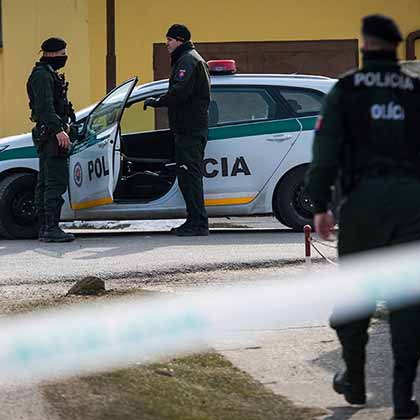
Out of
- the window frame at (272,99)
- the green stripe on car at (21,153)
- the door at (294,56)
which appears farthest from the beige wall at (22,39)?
the window frame at (272,99)

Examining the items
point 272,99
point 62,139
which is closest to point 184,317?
point 62,139

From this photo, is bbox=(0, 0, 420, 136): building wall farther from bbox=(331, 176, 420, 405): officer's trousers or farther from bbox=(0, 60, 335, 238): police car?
bbox=(331, 176, 420, 405): officer's trousers

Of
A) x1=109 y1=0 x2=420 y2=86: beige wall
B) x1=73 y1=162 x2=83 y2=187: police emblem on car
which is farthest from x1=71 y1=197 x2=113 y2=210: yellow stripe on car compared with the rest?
x1=109 y1=0 x2=420 y2=86: beige wall

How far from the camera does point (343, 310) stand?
18.6 feet

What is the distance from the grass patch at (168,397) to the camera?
5.72 metres

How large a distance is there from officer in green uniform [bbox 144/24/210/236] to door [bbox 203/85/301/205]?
15.3 inches

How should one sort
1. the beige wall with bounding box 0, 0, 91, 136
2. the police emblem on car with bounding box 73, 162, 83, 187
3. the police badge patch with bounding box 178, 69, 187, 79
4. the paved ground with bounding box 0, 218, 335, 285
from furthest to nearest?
the beige wall with bounding box 0, 0, 91, 136 < the police emblem on car with bounding box 73, 162, 83, 187 < the police badge patch with bounding box 178, 69, 187, 79 < the paved ground with bounding box 0, 218, 335, 285

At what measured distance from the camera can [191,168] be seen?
1202cm

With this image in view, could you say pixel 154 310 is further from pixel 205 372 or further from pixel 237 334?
pixel 205 372

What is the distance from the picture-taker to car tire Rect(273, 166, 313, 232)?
12516 mm

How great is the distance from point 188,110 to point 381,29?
21.8ft

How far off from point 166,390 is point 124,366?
37cm

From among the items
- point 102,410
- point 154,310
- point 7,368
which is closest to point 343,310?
point 102,410

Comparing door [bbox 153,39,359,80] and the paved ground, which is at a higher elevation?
door [bbox 153,39,359,80]
